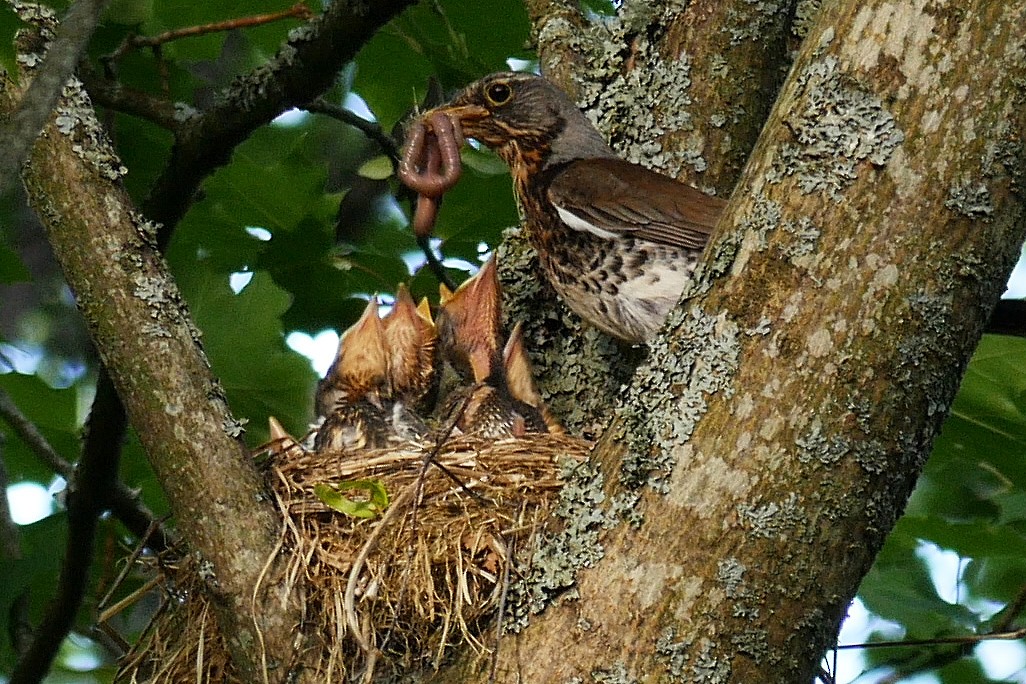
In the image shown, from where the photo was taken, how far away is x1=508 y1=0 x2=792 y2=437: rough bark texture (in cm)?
340

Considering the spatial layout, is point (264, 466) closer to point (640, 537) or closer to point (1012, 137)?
point (640, 537)

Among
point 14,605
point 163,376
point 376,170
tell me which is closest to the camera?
point 163,376

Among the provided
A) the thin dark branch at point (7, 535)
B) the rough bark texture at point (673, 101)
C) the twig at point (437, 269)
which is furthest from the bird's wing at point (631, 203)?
the thin dark branch at point (7, 535)

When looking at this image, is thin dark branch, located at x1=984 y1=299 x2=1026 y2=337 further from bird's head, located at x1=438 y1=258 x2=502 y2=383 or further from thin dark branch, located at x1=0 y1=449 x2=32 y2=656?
thin dark branch, located at x1=0 y1=449 x2=32 y2=656

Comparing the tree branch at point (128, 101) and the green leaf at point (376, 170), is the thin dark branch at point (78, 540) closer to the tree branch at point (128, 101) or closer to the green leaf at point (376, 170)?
the tree branch at point (128, 101)

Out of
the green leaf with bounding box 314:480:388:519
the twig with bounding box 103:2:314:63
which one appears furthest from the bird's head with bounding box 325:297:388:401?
the green leaf with bounding box 314:480:388:519

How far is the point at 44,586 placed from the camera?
13.2 ft

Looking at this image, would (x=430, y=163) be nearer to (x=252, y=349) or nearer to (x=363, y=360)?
(x=363, y=360)

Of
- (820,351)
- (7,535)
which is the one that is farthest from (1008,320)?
(7,535)

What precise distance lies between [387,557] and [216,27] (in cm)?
166

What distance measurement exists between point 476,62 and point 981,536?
6.99ft

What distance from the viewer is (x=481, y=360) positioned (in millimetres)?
3682

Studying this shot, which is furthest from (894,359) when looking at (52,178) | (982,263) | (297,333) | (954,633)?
(297,333)

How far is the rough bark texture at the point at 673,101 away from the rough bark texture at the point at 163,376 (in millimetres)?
1230
